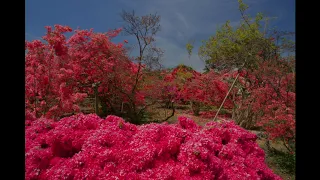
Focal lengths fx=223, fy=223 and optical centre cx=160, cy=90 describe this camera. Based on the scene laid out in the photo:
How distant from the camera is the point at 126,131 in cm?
279

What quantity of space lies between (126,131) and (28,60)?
401 centimetres

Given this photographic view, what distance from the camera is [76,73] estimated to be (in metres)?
7.52

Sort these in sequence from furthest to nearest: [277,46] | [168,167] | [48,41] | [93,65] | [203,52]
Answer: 1. [203,52]
2. [93,65]
3. [277,46]
4. [48,41]
5. [168,167]

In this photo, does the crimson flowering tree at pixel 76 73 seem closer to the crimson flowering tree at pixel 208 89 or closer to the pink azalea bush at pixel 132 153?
the pink azalea bush at pixel 132 153

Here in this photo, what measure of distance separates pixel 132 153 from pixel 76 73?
5.91 metres

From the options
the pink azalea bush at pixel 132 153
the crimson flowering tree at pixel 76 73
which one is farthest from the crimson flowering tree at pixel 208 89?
the pink azalea bush at pixel 132 153

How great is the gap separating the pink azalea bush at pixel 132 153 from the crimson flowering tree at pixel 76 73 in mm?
2910

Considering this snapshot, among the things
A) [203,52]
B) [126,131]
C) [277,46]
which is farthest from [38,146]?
[203,52]

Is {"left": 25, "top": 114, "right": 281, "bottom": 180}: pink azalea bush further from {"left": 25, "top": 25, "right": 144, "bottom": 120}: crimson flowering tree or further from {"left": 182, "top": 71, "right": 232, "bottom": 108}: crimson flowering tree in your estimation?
{"left": 182, "top": 71, "right": 232, "bottom": 108}: crimson flowering tree

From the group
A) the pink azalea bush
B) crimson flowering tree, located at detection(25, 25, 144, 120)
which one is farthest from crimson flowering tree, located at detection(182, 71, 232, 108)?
the pink azalea bush

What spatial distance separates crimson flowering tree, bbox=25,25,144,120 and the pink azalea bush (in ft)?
9.55

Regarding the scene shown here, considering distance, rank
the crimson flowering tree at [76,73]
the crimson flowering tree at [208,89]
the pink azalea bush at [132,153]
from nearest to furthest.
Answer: the pink azalea bush at [132,153]
the crimson flowering tree at [76,73]
the crimson flowering tree at [208,89]

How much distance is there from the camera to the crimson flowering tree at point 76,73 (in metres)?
5.55
